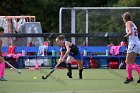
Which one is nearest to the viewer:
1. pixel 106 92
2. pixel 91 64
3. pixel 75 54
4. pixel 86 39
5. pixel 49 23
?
pixel 106 92

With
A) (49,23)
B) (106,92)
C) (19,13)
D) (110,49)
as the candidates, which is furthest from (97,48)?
(19,13)

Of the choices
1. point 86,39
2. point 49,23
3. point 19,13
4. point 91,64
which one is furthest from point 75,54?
point 19,13

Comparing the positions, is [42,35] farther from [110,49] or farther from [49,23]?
[49,23]

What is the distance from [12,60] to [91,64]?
3257mm

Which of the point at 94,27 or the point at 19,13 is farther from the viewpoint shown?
the point at 19,13

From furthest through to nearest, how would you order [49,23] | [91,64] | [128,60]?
[49,23] → [91,64] → [128,60]

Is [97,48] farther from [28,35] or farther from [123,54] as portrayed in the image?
[28,35]

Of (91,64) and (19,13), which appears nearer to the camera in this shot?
(91,64)

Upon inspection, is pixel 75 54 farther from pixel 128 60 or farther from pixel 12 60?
pixel 12 60

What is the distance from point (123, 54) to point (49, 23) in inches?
→ 979

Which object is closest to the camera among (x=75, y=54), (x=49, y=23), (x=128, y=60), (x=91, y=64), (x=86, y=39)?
(x=128, y=60)

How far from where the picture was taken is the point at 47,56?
25.6 m

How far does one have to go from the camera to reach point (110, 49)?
2589cm

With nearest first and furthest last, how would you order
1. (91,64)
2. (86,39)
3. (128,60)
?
(128,60)
(91,64)
(86,39)
